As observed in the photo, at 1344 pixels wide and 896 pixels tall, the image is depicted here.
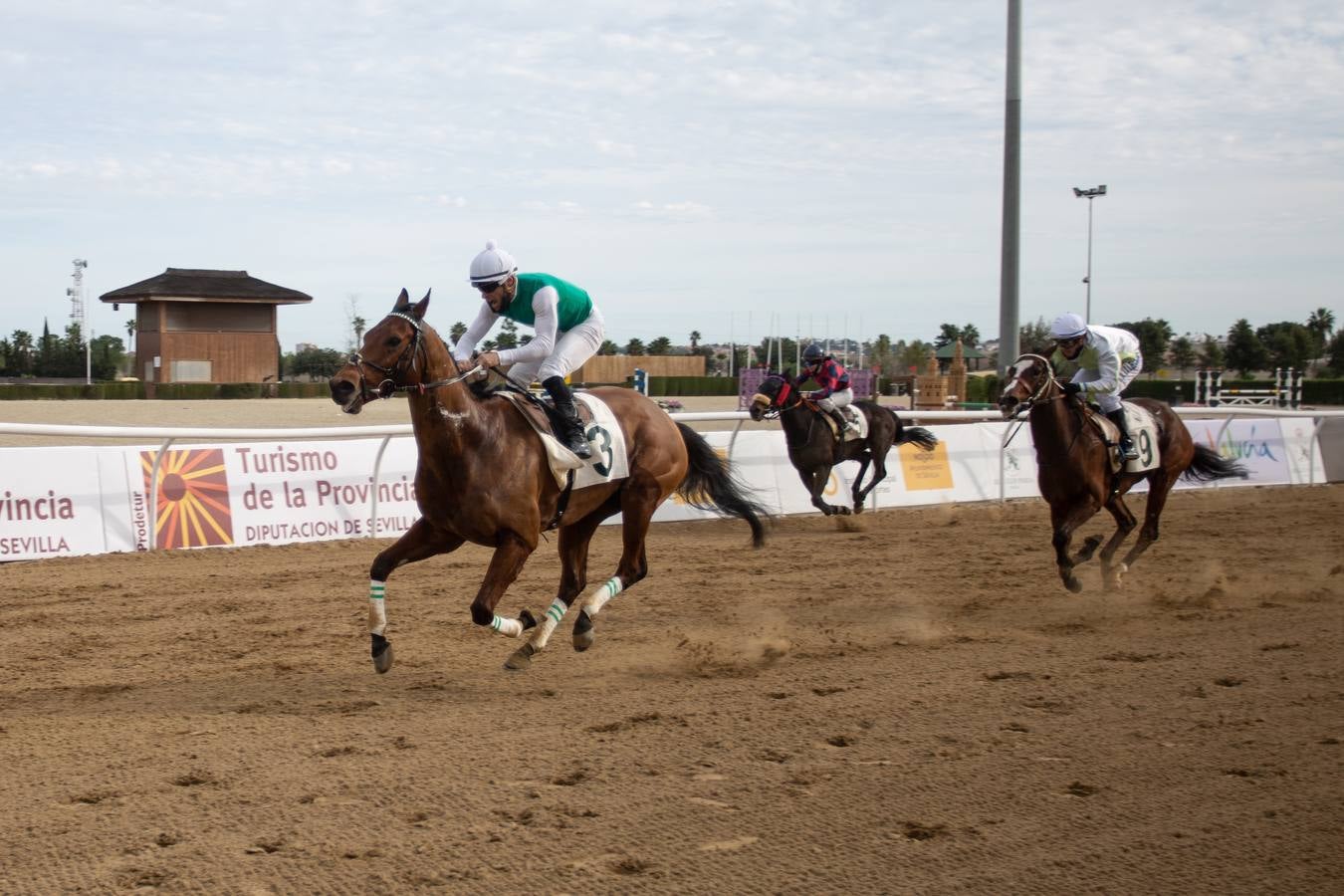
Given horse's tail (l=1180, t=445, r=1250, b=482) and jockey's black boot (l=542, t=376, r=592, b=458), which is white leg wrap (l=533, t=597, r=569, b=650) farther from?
horse's tail (l=1180, t=445, r=1250, b=482)

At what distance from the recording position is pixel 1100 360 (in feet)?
31.5

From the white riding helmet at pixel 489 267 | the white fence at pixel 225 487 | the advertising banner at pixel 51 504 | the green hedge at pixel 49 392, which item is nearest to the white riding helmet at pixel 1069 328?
the white fence at pixel 225 487

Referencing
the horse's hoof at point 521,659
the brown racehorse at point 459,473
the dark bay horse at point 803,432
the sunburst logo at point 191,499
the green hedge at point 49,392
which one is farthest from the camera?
the green hedge at point 49,392

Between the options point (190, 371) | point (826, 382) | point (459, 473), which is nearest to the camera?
point (459, 473)

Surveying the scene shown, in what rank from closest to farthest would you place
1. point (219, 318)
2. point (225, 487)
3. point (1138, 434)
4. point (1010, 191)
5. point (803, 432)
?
point (1138, 434) < point (225, 487) < point (803, 432) < point (1010, 191) < point (219, 318)

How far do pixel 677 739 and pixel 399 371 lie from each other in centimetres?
212

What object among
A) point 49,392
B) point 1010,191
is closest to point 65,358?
point 49,392

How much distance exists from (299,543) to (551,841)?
24.3ft

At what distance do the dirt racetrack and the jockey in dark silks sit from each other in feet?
13.9

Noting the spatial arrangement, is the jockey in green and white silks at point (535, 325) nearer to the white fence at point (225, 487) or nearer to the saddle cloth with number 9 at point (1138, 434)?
the white fence at point (225, 487)

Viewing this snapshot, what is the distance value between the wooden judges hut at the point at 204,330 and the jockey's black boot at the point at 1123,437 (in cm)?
4255

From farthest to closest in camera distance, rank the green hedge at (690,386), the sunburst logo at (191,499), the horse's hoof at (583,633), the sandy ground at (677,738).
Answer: the green hedge at (690,386), the sunburst logo at (191,499), the horse's hoof at (583,633), the sandy ground at (677,738)

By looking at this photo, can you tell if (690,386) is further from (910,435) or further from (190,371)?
(910,435)

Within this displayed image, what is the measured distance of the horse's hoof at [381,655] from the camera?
5984 mm
